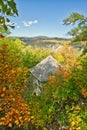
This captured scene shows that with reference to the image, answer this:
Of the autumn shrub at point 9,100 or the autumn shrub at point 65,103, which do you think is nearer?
the autumn shrub at point 65,103

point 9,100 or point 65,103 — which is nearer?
point 65,103

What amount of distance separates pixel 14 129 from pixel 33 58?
20684 millimetres

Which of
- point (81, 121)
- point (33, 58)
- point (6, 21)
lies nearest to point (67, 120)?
point (81, 121)

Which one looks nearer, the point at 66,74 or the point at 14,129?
the point at 66,74

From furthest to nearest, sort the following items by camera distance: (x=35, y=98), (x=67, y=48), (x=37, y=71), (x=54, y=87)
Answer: (x=67, y=48)
(x=37, y=71)
(x=35, y=98)
(x=54, y=87)

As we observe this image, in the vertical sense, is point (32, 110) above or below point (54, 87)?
below

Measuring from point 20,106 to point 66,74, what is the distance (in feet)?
13.7

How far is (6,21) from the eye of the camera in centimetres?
440

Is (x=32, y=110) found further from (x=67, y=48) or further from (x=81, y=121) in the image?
(x=67, y=48)

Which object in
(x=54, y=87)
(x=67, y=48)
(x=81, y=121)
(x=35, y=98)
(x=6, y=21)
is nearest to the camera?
(x=6, y=21)

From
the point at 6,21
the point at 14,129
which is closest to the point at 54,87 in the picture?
the point at 14,129

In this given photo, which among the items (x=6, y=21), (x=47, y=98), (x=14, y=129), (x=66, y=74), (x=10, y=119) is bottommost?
(x=14, y=129)

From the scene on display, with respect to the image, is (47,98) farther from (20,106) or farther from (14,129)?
(14,129)

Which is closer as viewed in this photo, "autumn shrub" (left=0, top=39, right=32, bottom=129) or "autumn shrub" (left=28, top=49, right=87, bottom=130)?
"autumn shrub" (left=28, top=49, right=87, bottom=130)
